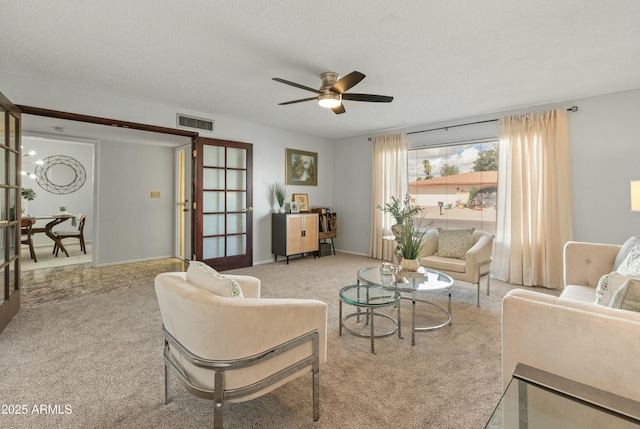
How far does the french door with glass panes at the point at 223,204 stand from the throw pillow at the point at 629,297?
463cm

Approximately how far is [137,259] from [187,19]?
4.89 metres

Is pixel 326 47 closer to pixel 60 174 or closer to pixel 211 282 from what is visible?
pixel 211 282

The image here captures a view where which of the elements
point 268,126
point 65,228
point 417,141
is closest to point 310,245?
point 268,126

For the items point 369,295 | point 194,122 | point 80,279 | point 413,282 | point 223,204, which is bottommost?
point 80,279

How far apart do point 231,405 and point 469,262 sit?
276 centimetres

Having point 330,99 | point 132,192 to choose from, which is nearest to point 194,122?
point 132,192

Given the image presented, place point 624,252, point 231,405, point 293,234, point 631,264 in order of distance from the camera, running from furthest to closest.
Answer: point 293,234 < point 624,252 < point 631,264 < point 231,405

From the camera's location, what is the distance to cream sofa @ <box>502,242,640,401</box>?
1247 mm

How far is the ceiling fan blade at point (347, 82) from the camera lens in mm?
2582

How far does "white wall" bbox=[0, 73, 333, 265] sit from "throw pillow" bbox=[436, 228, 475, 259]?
309 centimetres

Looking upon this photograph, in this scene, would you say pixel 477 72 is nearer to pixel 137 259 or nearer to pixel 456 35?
pixel 456 35

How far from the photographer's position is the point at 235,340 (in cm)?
136

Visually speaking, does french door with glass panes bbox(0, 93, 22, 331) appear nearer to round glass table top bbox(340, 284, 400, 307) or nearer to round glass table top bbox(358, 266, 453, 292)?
round glass table top bbox(340, 284, 400, 307)

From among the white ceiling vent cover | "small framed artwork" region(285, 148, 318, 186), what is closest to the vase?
"small framed artwork" region(285, 148, 318, 186)
